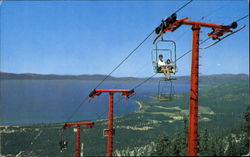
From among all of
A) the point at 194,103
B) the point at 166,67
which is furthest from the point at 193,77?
the point at 166,67

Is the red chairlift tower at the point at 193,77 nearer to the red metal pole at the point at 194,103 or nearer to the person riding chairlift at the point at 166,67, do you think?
the red metal pole at the point at 194,103

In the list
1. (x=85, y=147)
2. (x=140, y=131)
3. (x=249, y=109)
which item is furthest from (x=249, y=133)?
(x=140, y=131)

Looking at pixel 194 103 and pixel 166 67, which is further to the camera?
pixel 166 67

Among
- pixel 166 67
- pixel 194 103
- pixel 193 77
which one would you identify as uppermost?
pixel 166 67

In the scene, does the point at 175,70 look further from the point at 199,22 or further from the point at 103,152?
the point at 103,152

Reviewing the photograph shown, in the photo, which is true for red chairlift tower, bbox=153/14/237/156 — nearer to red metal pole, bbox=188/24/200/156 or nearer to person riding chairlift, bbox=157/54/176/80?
red metal pole, bbox=188/24/200/156

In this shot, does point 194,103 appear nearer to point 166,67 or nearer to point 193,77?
point 193,77

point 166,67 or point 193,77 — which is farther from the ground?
point 166,67

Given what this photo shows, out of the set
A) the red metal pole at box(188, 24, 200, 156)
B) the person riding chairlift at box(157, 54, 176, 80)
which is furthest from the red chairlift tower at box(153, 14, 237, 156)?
the person riding chairlift at box(157, 54, 176, 80)

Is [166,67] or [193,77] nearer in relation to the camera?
[193,77]

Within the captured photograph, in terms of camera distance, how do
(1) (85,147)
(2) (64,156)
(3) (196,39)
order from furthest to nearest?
(1) (85,147) < (2) (64,156) < (3) (196,39)

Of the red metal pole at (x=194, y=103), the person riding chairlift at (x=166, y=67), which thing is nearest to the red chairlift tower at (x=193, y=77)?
the red metal pole at (x=194, y=103)
